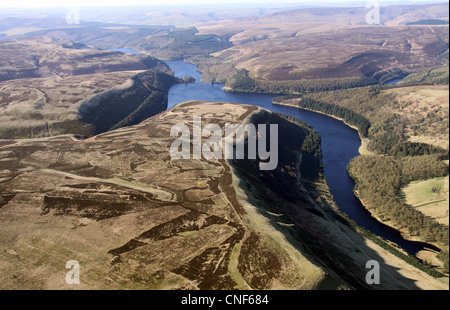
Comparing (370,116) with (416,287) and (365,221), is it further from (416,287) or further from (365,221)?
(416,287)

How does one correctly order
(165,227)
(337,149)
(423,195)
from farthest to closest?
(337,149) < (423,195) < (165,227)

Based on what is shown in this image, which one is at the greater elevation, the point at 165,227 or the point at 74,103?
the point at 74,103

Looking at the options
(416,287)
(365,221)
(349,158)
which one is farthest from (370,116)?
(416,287)

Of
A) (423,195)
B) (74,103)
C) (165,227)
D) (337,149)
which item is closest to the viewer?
(165,227)

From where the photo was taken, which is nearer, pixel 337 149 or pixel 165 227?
pixel 165 227

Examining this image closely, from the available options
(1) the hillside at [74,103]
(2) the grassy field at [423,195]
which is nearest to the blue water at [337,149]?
(2) the grassy field at [423,195]

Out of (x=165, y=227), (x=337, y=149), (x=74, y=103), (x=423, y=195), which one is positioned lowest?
(x=337, y=149)

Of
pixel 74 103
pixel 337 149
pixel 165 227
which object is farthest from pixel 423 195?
pixel 74 103

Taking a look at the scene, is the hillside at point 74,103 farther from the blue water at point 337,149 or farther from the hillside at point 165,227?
the hillside at point 165,227

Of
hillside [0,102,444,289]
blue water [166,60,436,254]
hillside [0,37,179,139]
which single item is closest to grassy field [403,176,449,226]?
blue water [166,60,436,254]

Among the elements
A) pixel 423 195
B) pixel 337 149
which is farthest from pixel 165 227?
pixel 337 149

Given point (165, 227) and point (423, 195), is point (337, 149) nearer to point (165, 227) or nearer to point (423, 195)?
point (423, 195)
